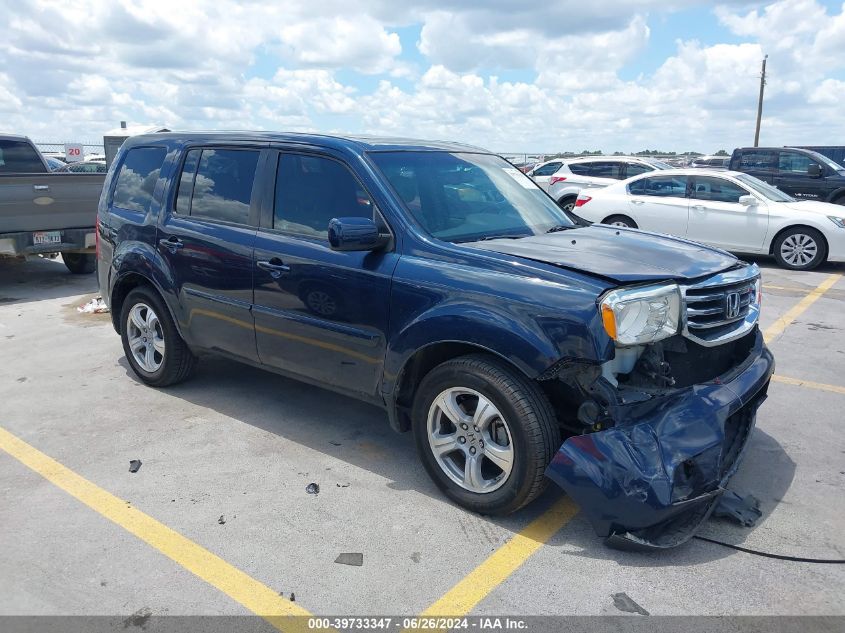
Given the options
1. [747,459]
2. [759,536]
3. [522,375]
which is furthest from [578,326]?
[747,459]

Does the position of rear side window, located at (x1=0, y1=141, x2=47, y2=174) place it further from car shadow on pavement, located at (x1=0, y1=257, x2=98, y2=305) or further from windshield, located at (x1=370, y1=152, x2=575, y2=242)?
windshield, located at (x1=370, y1=152, x2=575, y2=242)

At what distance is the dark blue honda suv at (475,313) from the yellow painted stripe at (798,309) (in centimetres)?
343

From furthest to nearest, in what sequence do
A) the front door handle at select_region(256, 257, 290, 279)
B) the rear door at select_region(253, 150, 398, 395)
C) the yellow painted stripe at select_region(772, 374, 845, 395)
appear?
1. the yellow painted stripe at select_region(772, 374, 845, 395)
2. the front door handle at select_region(256, 257, 290, 279)
3. the rear door at select_region(253, 150, 398, 395)

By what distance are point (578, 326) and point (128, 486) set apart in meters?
2.61

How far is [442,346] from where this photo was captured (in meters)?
3.61

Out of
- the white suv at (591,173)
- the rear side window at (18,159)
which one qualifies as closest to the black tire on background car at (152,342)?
the rear side window at (18,159)

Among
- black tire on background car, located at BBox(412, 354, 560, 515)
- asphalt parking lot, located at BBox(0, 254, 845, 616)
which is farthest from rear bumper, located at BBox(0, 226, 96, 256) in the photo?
black tire on background car, located at BBox(412, 354, 560, 515)

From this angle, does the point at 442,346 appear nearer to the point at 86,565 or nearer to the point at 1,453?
the point at 86,565

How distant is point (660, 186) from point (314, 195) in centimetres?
914

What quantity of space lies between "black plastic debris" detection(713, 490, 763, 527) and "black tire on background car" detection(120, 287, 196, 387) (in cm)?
373

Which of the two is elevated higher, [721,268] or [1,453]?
[721,268]

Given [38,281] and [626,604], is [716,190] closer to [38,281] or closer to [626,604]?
[626,604]

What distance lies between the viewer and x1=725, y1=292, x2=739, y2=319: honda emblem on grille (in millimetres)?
3582

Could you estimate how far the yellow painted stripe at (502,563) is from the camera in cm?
290
